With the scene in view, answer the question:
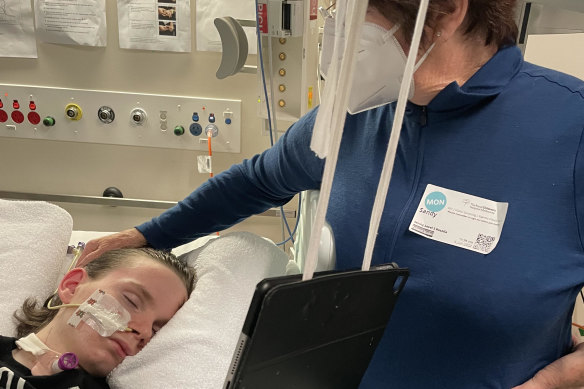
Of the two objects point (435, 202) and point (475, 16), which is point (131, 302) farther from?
point (475, 16)

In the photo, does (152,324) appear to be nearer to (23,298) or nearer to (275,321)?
(23,298)

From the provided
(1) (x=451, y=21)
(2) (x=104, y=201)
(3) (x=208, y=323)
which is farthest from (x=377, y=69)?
(2) (x=104, y=201)

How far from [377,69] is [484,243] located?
0.37 metres

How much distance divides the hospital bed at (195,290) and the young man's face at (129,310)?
37 mm

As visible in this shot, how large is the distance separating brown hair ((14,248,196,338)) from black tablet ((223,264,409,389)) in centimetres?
87

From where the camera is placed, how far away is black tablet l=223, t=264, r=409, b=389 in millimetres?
609

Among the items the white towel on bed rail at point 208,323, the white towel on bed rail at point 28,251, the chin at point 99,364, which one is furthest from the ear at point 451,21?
the white towel on bed rail at point 28,251

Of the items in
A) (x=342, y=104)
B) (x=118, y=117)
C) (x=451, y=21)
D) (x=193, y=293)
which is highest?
(x=451, y=21)

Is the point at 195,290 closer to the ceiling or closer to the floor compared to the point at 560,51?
closer to the floor

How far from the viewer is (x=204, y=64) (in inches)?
95.7

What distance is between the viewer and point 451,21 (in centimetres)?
91

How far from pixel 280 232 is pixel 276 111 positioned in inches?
30.1

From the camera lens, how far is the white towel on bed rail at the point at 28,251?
1617 mm

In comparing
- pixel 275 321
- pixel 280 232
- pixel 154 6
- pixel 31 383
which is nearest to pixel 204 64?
pixel 154 6
